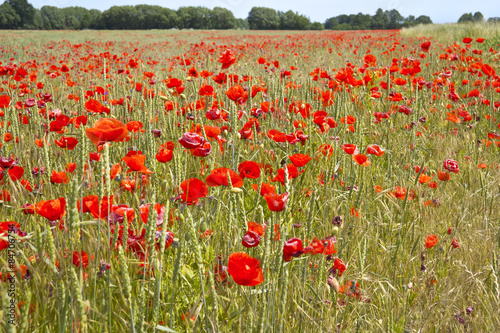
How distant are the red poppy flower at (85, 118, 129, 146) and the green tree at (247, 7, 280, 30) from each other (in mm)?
61563

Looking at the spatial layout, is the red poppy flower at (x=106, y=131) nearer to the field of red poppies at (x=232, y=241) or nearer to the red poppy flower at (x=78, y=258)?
the field of red poppies at (x=232, y=241)

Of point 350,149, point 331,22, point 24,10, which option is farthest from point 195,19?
point 350,149

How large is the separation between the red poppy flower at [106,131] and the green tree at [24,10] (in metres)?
63.1

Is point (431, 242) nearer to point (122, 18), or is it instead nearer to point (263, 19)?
point (122, 18)

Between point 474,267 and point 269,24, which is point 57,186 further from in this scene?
point 269,24

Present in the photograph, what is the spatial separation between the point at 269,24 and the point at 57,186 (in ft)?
202

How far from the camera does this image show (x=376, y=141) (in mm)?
3102

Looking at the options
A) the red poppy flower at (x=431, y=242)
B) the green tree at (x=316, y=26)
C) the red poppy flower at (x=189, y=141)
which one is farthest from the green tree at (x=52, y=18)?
the red poppy flower at (x=431, y=242)

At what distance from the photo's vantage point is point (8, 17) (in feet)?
165

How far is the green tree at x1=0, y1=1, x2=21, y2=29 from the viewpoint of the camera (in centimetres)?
4969

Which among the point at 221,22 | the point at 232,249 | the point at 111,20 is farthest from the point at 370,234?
the point at 111,20

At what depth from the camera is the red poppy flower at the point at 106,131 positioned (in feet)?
3.84

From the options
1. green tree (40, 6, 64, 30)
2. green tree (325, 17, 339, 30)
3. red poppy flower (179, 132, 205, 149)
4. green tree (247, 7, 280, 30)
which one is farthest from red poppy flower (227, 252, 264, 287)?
green tree (325, 17, 339, 30)

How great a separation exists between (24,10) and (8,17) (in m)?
4.30
